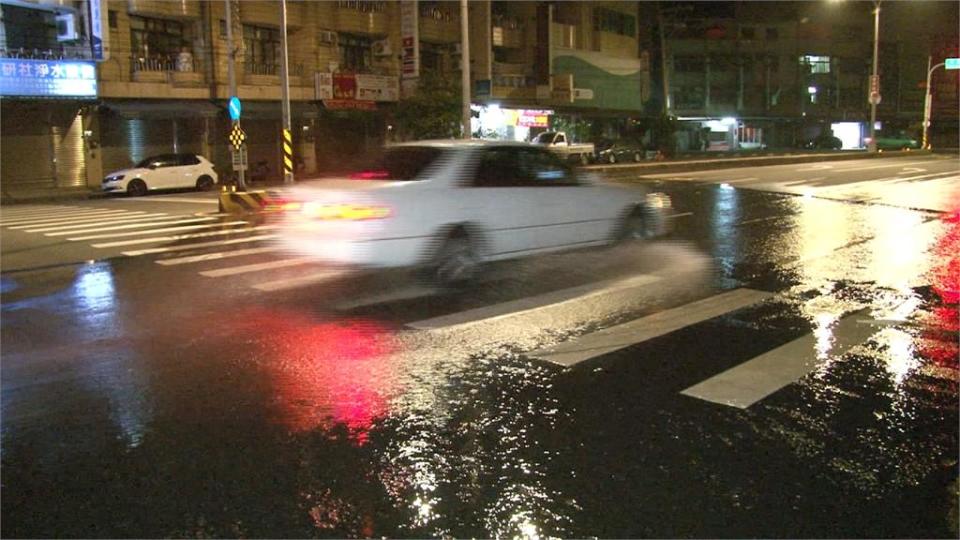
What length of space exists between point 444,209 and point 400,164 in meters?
0.82

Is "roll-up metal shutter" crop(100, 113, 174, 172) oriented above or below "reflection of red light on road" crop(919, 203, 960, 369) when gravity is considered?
above

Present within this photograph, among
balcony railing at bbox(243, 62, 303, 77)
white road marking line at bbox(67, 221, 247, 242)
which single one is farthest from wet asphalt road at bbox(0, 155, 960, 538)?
balcony railing at bbox(243, 62, 303, 77)

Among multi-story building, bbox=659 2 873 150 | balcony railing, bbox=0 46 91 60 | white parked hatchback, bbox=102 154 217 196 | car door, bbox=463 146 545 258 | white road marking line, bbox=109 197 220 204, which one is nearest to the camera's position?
car door, bbox=463 146 545 258

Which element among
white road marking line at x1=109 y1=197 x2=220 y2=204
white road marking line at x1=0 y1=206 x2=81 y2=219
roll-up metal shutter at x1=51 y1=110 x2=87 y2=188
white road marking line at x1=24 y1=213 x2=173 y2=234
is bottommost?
white road marking line at x1=24 y1=213 x2=173 y2=234

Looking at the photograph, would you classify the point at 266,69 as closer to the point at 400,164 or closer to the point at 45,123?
the point at 45,123

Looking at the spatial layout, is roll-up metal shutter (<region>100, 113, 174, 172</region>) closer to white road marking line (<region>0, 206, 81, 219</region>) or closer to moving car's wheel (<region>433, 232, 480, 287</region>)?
white road marking line (<region>0, 206, 81, 219</region>)

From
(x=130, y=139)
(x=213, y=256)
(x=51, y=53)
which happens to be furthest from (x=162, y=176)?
(x=213, y=256)

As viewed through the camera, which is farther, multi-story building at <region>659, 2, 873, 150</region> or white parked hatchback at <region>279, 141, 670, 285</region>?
multi-story building at <region>659, 2, 873, 150</region>

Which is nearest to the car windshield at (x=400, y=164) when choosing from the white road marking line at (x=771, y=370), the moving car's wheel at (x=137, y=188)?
the white road marking line at (x=771, y=370)

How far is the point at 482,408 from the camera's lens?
5293 millimetres

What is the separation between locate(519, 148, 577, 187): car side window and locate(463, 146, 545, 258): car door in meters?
0.08

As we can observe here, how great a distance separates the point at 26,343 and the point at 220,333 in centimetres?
162

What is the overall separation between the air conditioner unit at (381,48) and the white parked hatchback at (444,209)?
3240 cm

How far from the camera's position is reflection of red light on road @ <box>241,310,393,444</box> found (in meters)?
5.16
